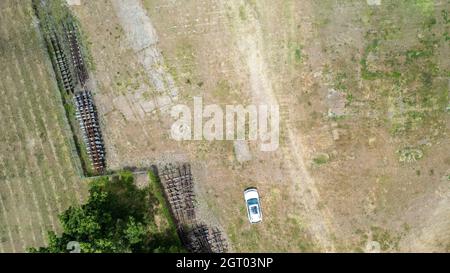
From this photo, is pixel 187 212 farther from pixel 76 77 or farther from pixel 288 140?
pixel 76 77

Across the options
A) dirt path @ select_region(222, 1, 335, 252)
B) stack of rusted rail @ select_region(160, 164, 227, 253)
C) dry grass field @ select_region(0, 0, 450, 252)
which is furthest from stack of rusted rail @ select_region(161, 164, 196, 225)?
dirt path @ select_region(222, 1, 335, 252)

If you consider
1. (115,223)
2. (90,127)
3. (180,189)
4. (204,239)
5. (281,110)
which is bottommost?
(204,239)

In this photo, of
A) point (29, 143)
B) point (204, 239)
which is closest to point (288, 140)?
point (204, 239)

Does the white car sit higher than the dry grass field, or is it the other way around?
the dry grass field

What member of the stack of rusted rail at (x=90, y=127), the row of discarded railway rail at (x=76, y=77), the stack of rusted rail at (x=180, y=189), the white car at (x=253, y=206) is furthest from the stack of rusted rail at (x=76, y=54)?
Result: the white car at (x=253, y=206)

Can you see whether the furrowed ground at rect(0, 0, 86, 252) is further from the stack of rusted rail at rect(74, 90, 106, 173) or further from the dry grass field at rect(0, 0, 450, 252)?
the stack of rusted rail at rect(74, 90, 106, 173)
